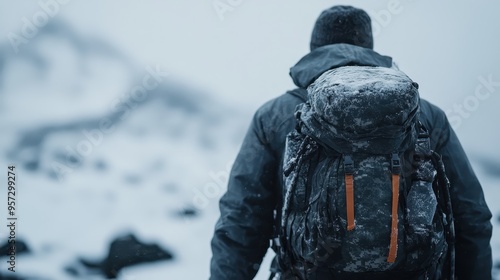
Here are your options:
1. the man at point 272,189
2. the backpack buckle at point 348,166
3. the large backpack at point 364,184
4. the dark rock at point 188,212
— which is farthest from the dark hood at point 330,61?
the dark rock at point 188,212

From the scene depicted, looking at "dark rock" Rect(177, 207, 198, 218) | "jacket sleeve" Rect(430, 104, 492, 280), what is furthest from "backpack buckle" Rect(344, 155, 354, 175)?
"dark rock" Rect(177, 207, 198, 218)

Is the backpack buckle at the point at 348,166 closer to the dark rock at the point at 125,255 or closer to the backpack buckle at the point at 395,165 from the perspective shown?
the backpack buckle at the point at 395,165

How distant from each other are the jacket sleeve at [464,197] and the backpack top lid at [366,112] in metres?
0.34

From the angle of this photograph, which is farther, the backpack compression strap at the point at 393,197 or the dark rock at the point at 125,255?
the dark rock at the point at 125,255

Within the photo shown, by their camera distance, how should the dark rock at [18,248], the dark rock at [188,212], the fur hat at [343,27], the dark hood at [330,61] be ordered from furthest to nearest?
the dark rock at [188,212] < the dark rock at [18,248] < the fur hat at [343,27] < the dark hood at [330,61]

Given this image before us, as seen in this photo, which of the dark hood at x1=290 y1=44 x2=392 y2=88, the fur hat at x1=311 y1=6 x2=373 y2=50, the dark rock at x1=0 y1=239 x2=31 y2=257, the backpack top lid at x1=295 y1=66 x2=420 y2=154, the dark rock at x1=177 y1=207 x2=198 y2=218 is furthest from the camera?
the dark rock at x1=177 y1=207 x2=198 y2=218

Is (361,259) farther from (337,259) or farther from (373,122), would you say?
(373,122)

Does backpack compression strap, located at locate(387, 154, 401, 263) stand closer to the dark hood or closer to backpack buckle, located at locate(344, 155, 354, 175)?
backpack buckle, located at locate(344, 155, 354, 175)

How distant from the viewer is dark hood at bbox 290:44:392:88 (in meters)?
1.73

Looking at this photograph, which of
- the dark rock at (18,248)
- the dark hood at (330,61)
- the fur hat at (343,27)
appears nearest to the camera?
the dark hood at (330,61)

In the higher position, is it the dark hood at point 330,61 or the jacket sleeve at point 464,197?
the dark hood at point 330,61

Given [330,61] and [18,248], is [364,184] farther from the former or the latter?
[18,248]

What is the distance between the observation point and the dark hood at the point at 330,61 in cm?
173

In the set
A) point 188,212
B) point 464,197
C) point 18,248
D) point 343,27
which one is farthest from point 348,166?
A: point 188,212
